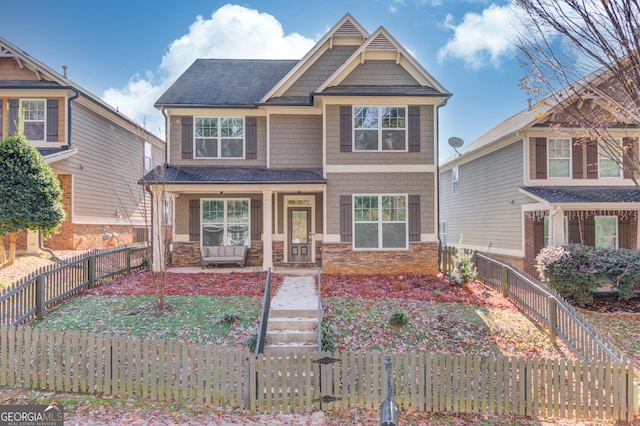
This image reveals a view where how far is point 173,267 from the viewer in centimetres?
1387

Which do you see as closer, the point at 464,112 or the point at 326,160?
the point at 326,160

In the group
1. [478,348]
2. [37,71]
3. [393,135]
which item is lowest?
[478,348]

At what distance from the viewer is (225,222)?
14422 millimetres

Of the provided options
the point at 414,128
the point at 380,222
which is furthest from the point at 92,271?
the point at 414,128

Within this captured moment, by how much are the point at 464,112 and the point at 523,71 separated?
14.4 meters

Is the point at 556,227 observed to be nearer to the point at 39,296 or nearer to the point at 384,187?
the point at 384,187

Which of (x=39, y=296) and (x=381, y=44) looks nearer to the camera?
(x=39, y=296)

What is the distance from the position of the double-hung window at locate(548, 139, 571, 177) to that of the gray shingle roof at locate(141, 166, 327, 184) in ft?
31.1

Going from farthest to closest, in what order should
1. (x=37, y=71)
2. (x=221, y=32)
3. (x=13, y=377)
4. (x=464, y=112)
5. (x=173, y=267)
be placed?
(x=464, y=112)
(x=221, y=32)
(x=37, y=71)
(x=173, y=267)
(x=13, y=377)

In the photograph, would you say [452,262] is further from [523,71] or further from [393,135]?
[523,71]

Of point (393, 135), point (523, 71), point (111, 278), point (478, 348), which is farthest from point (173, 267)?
point (523, 71)

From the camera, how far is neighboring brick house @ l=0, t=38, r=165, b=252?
14.7 m

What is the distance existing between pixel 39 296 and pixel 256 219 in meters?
7.52

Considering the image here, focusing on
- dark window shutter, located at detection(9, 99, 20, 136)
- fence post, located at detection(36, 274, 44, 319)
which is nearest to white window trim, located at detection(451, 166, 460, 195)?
fence post, located at detection(36, 274, 44, 319)
